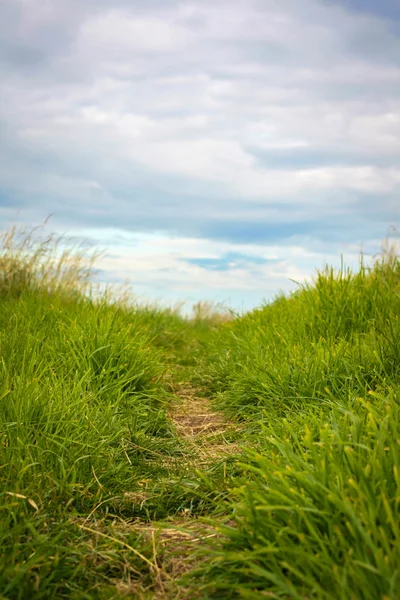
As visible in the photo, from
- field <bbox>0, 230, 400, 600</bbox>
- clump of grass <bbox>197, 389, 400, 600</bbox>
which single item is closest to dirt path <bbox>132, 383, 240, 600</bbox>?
field <bbox>0, 230, 400, 600</bbox>

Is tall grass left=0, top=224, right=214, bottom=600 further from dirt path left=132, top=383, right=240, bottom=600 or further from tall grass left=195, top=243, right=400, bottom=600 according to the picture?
tall grass left=195, top=243, right=400, bottom=600

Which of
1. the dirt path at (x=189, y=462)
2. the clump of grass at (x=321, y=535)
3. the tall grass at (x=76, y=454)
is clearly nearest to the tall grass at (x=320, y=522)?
the clump of grass at (x=321, y=535)

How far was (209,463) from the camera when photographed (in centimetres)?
278

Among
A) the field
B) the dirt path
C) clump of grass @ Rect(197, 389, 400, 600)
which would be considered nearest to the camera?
clump of grass @ Rect(197, 389, 400, 600)

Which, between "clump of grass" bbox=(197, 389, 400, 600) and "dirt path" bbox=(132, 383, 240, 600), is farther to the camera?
"dirt path" bbox=(132, 383, 240, 600)

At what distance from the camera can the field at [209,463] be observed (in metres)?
1.62

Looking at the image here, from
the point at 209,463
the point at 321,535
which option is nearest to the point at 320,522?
the point at 321,535

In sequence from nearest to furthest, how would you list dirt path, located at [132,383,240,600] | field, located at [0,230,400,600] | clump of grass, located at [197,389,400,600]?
clump of grass, located at [197,389,400,600] < field, located at [0,230,400,600] < dirt path, located at [132,383,240,600]

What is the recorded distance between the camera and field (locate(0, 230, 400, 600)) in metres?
1.62

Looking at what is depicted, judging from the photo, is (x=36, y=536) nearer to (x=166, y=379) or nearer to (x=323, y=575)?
(x=323, y=575)

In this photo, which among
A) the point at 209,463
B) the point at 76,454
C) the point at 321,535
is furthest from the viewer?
the point at 209,463

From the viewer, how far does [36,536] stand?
6.10ft

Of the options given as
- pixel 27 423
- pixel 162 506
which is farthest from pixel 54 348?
pixel 162 506

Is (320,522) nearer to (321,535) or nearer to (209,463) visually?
(321,535)
